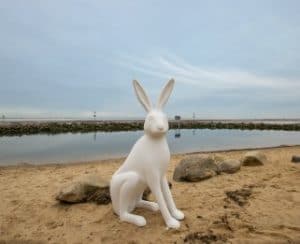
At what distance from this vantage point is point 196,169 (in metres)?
7.18

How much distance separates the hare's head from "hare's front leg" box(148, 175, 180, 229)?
62cm

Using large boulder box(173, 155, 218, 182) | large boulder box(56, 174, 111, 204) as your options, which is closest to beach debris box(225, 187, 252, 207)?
large boulder box(173, 155, 218, 182)

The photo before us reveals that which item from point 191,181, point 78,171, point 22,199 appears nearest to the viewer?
point 22,199

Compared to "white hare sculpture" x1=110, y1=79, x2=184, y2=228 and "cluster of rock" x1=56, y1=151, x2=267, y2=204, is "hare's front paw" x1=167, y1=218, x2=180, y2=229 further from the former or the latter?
"cluster of rock" x1=56, y1=151, x2=267, y2=204

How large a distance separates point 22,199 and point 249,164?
5.57 metres

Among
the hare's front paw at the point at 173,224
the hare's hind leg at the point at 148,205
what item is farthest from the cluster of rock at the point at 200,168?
the hare's front paw at the point at 173,224

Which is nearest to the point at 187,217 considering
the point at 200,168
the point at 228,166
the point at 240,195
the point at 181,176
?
the point at 240,195

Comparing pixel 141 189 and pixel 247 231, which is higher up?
pixel 141 189

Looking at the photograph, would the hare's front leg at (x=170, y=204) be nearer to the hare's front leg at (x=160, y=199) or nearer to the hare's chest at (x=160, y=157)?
the hare's front leg at (x=160, y=199)

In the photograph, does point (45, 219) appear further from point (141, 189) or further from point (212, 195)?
point (212, 195)

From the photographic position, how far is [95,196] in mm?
5797

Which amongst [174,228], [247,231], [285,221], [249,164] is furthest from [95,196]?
[249,164]

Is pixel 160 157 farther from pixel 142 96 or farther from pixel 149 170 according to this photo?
pixel 142 96

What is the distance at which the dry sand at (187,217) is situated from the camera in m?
4.34
